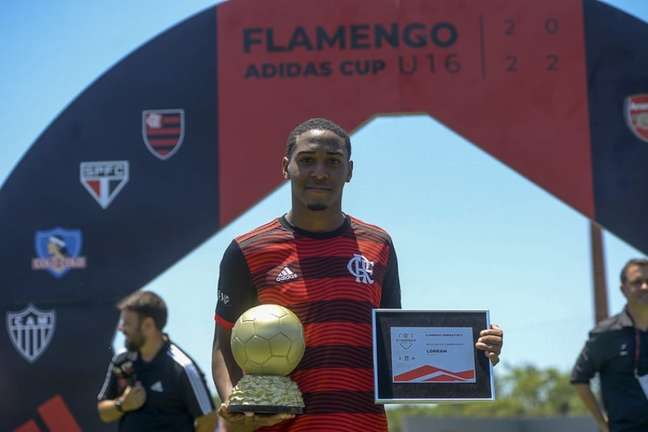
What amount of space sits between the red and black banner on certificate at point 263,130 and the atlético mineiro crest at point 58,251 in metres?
0.01

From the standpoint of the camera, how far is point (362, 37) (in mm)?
6938

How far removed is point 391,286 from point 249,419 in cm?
67

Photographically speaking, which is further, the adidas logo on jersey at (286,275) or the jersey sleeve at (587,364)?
the jersey sleeve at (587,364)

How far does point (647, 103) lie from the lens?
6816 mm

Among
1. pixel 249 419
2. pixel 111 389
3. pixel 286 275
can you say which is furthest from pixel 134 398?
pixel 249 419

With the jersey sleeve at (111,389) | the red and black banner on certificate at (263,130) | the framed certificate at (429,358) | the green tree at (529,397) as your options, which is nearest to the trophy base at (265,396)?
the framed certificate at (429,358)

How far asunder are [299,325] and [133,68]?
4869 millimetres

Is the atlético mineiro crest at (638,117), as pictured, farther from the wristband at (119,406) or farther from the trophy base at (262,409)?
the trophy base at (262,409)

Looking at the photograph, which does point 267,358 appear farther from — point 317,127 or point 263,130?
point 263,130

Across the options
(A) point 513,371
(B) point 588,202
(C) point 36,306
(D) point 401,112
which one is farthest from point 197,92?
(A) point 513,371

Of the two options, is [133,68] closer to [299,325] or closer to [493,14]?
[493,14]

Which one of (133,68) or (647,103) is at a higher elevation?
(133,68)

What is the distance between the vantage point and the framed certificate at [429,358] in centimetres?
261

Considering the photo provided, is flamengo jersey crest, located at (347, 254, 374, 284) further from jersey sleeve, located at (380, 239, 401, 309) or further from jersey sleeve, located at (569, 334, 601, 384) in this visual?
jersey sleeve, located at (569, 334, 601, 384)
